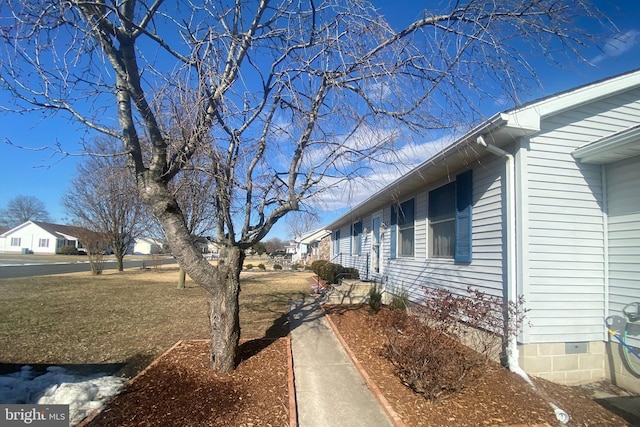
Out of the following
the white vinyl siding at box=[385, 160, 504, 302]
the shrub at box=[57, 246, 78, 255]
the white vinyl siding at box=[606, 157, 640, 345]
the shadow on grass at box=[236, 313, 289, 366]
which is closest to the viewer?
the white vinyl siding at box=[606, 157, 640, 345]

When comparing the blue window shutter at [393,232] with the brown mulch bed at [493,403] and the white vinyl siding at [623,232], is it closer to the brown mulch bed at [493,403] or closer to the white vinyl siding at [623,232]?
the brown mulch bed at [493,403]

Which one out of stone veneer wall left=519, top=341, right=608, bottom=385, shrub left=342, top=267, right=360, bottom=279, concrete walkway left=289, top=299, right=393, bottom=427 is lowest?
concrete walkway left=289, top=299, right=393, bottom=427

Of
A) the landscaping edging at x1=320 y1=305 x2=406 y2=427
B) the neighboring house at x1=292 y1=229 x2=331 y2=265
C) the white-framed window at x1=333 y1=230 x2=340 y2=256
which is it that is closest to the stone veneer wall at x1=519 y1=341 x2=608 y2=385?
the landscaping edging at x1=320 y1=305 x2=406 y2=427

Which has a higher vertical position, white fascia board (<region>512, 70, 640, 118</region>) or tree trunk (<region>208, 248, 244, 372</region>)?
white fascia board (<region>512, 70, 640, 118</region>)

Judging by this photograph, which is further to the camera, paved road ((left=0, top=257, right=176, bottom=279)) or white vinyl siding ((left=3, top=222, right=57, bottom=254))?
white vinyl siding ((left=3, top=222, right=57, bottom=254))

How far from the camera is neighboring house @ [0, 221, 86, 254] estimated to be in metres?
55.7

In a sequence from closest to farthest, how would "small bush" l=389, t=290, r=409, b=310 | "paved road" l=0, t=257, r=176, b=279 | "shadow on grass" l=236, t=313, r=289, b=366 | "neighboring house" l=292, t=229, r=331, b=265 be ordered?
"shadow on grass" l=236, t=313, r=289, b=366, "small bush" l=389, t=290, r=409, b=310, "paved road" l=0, t=257, r=176, b=279, "neighboring house" l=292, t=229, r=331, b=265

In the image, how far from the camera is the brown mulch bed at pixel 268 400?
138 inches

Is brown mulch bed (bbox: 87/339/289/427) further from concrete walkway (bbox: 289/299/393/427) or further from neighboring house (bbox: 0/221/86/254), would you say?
neighboring house (bbox: 0/221/86/254)

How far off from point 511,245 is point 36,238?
7067cm

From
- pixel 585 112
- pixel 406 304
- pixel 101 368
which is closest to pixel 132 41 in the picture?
pixel 101 368

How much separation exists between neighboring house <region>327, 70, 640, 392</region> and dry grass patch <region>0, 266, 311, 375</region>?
4.60m

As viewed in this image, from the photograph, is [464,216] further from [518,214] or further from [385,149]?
[385,149]

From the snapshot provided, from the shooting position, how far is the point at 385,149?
4.48 m
